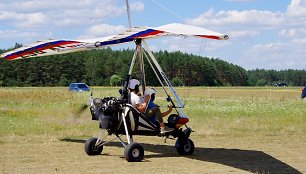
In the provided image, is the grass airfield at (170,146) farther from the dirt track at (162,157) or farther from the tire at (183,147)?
the tire at (183,147)

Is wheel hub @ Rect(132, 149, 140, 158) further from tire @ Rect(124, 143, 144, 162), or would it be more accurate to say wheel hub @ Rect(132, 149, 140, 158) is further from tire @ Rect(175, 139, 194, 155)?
tire @ Rect(175, 139, 194, 155)

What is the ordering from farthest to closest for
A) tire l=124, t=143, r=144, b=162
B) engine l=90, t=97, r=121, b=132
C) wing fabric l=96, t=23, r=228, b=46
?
engine l=90, t=97, r=121, b=132 → tire l=124, t=143, r=144, b=162 → wing fabric l=96, t=23, r=228, b=46

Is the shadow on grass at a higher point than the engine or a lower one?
lower

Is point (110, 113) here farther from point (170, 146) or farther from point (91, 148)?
point (170, 146)

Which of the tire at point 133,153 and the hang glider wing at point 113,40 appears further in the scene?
the tire at point 133,153

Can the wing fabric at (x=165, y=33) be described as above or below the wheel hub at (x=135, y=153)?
above

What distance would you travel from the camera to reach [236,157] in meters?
11.9

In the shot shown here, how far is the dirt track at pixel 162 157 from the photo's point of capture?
10125 mm

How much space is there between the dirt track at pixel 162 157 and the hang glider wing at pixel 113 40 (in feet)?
7.87

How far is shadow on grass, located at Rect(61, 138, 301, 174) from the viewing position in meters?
10.4

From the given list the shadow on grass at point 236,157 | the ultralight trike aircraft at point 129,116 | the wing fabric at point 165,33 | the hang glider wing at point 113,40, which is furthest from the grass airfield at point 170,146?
the wing fabric at point 165,33

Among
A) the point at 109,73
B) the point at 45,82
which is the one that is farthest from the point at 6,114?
the point at 45,82

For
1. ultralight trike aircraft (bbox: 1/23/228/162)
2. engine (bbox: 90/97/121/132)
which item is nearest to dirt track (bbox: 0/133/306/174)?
ultralight trike aircraft (bbox: 1/23/228/162)

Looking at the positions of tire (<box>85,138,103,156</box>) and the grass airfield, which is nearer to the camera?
the grass airfield
